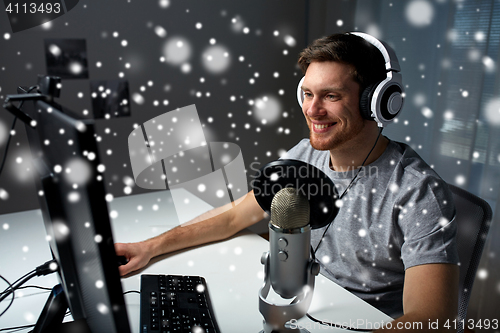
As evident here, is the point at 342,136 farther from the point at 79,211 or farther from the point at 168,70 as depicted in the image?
the point at 168,70

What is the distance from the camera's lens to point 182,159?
236cm

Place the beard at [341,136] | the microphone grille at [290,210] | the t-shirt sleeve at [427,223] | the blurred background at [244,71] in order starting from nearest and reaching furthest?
the microphone grille at [290,210], the t-shirt sleeve at [427,223], the beard at [341,136], the blurred background at [244,71]

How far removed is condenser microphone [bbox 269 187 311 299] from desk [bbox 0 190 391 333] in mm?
182

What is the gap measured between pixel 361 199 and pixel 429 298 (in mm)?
350

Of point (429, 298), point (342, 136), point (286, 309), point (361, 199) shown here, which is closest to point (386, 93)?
point (342, 136)

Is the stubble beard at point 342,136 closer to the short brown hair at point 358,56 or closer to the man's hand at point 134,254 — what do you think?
the short brown hair at point 358,56

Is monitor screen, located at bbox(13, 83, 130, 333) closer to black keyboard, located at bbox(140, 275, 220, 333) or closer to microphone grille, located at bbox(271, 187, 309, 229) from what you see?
black keyboard, located at bbox(140, 275, 220, 333)

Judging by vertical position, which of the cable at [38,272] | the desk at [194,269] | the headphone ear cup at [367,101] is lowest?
the desk at [194,269]

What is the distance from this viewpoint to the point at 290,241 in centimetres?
66

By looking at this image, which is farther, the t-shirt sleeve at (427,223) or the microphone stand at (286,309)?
the t-shirt sleeve at (427,223)

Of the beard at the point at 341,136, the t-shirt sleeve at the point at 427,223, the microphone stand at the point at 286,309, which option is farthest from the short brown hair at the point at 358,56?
the microphone stand at the point at 286,309

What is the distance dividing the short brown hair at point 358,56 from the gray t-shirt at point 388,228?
8.7 inches

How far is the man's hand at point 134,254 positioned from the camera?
101 cm

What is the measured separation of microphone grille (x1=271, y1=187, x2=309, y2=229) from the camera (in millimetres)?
648
